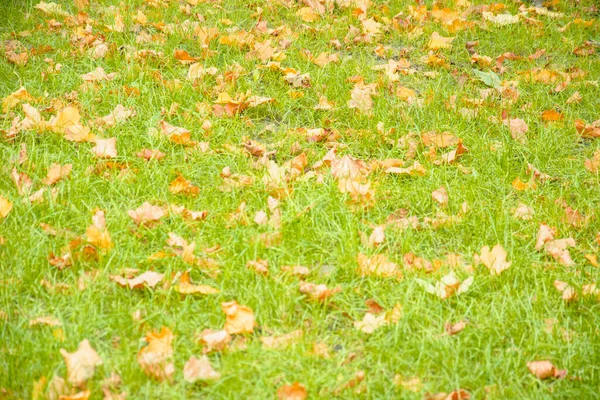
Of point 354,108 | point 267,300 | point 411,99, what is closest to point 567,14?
point 411,99

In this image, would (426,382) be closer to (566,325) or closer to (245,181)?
(566,325)

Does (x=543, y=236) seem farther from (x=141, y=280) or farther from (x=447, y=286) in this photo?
(x=141, y=280)

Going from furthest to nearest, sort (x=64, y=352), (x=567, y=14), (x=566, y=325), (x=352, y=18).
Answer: (x=567, y=14)
(x=352, y=18)
(x=566, y=325)
(x=64, y=352)

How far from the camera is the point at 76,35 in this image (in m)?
4.46

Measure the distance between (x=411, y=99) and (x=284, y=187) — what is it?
130 centimetres

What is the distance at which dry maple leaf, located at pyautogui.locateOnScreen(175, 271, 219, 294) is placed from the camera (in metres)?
2.36

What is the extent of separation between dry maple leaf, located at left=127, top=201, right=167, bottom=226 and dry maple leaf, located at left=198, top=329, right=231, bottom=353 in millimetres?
729

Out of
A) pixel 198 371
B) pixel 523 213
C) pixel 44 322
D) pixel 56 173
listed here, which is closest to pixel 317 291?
pixel 198 371

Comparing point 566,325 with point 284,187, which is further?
point 284,187

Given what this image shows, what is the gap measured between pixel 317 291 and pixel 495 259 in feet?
2.45

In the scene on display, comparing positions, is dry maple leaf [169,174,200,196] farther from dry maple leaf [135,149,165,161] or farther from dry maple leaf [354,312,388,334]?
dry maple leaf [354,312,388,334]

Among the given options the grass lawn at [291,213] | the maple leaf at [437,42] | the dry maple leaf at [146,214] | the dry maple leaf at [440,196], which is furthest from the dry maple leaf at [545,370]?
the maple leaf at [437,42]

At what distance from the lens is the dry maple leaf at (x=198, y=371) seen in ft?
6.64

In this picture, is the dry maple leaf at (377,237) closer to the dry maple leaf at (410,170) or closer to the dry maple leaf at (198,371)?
the dry maple leaf at (410,170)
